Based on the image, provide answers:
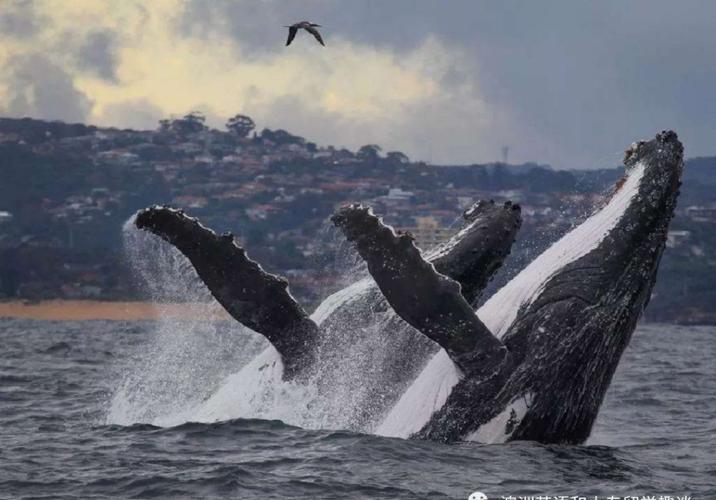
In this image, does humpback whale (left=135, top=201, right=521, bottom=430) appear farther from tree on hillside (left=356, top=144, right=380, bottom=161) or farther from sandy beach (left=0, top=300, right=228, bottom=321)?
tree on hillside (left=356, top=144, right=380, bottom=161)

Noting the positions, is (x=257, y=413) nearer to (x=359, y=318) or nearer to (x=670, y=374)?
(x=359, y=318)

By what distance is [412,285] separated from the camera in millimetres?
11156

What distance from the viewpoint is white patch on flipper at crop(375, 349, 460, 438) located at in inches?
463

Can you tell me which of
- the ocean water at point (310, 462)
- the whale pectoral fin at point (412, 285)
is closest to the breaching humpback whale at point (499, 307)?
the whale pectoral fin at point (412, 285)

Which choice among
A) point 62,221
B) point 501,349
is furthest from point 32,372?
point 62,221

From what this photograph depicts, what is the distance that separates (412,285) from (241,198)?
143 meters

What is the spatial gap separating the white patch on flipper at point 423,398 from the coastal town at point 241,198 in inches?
2992

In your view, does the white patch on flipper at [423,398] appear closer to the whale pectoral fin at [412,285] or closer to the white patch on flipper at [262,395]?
the whale pectoral fin at [412,285]

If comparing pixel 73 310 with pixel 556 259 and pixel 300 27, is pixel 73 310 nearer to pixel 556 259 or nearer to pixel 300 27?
pixel 300 27

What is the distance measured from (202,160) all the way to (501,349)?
533 feet

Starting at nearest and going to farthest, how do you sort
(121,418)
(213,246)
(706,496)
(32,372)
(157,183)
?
(706,496) → (213,246) → (121,418) → (32,372) → (157,183)

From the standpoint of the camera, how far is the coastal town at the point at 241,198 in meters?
112

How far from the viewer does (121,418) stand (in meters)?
15.0

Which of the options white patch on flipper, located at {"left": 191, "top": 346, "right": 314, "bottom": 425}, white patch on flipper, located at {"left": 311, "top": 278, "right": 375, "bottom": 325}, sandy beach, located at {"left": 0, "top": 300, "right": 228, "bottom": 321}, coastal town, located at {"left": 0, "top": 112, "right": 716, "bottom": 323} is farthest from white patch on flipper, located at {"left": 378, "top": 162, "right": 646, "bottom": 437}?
sandy beach, located at {"left": 0, "top": 300, "right": 228, "bottom": 321}
